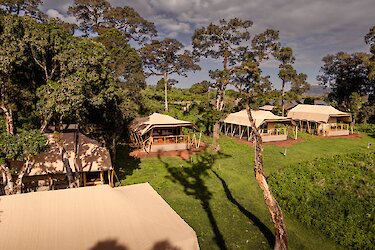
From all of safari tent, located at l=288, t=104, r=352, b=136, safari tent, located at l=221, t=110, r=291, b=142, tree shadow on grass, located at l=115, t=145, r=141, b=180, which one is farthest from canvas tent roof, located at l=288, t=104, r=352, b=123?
tree shadow on grass, located at l=115, t=145, r=141, b=180

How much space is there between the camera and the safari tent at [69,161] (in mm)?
15164

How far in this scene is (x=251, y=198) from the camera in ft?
54.4

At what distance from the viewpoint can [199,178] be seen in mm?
19391

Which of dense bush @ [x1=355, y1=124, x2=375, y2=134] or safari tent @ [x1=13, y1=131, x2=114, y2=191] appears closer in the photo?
safari tent @ [x1=13, y1=131, x2=114, y2=191]

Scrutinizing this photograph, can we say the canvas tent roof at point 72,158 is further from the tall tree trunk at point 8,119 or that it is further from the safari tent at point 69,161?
the tall tree trunk at point 8,119

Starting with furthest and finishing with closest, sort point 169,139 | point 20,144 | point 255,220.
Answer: point 169,139
point 255,220
point 20,144

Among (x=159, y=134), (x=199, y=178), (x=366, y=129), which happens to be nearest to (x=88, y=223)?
(x=199, y=178)

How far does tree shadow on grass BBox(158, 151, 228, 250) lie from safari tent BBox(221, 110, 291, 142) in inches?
374

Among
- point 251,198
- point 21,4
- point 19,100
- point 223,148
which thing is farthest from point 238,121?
point 21,4

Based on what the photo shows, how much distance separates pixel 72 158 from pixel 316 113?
115 ft

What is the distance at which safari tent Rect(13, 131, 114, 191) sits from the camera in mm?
15164

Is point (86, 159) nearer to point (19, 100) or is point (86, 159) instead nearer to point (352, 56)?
point (19, 100)

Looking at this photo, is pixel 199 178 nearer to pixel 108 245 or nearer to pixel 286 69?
pixel 108 245

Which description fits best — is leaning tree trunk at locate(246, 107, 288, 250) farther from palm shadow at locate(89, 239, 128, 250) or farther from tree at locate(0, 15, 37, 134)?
tree at locate(0, 15, 37, 134)
